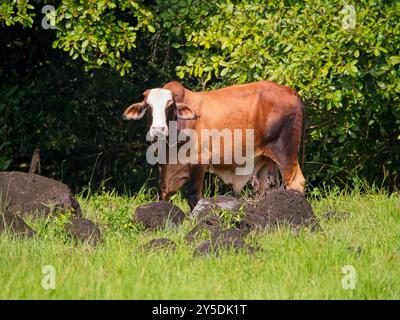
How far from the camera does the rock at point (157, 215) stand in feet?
28.7

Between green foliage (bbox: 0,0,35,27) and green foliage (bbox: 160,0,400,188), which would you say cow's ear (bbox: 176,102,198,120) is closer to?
green foliage (bbox: 160,0,400,188)

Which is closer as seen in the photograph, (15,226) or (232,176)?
(15,226)

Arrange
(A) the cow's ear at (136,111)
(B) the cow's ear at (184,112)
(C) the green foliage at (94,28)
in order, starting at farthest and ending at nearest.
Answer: (C) the green foliage at (94,28)
(A) the cow's ear at (136,111)
(B) the cow's ear at (184,112)

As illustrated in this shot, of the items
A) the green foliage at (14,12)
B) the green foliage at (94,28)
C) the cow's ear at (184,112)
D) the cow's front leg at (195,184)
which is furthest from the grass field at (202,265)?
the green foliage at (14,12)

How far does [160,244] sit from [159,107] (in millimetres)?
2187

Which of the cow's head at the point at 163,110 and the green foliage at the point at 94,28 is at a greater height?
the green foliage at the point at 94,28

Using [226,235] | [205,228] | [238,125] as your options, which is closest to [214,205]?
[205,228]

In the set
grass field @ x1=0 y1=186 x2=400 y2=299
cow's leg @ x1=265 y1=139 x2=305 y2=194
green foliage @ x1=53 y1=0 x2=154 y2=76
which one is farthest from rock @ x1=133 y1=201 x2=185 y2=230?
green foliage @ x1=53 y1=0 x2=154 y2=76

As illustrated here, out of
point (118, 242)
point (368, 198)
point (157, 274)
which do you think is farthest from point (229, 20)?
point (157, 274)

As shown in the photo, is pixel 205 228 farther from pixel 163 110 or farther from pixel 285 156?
pixel 285 156

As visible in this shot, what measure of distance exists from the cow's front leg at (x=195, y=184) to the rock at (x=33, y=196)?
115cm

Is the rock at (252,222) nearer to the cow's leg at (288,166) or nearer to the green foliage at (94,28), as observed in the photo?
the cow's leg at (288,166)

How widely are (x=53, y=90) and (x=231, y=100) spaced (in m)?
3.87

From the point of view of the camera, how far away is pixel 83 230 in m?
8.18
